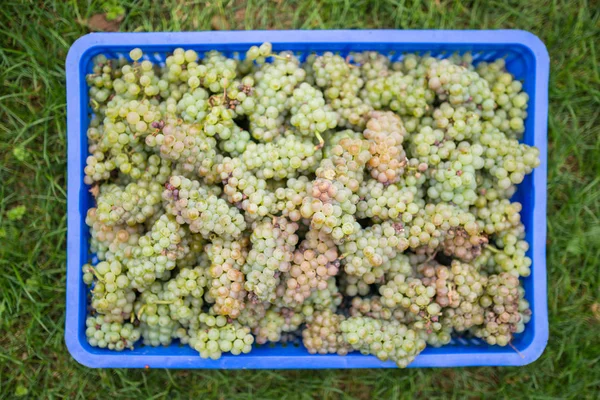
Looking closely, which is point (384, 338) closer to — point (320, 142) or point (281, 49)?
point (320, 142)

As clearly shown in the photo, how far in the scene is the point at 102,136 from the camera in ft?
6.42

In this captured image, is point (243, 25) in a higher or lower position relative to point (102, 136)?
higher

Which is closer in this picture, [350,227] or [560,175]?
[350,227]

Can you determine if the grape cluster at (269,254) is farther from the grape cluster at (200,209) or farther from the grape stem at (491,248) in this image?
the grape stem at (491,248)

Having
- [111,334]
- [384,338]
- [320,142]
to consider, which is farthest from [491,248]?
[111,334]

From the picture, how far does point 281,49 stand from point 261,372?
128 centimetres

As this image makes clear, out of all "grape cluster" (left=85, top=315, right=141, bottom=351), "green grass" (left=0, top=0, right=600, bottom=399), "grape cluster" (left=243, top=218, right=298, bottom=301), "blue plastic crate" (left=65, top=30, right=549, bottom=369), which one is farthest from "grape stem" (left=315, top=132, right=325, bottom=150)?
"grape cluster" (left=85, top=315, right=141, bottom=351)

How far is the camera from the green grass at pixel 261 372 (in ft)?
7.64

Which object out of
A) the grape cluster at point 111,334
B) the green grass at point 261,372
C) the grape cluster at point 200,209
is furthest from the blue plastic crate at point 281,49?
the grape cluster at point 200,209

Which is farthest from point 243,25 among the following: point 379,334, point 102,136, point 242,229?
point 379,334

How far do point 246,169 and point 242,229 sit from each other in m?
0.20

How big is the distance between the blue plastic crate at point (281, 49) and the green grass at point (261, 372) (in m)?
0.33

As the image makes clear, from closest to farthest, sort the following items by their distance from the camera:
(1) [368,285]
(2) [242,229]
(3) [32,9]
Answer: (2) [242,229]
(1) [368,285]
(3) [32,9]

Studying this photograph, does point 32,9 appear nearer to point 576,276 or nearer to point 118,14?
point 118,14
